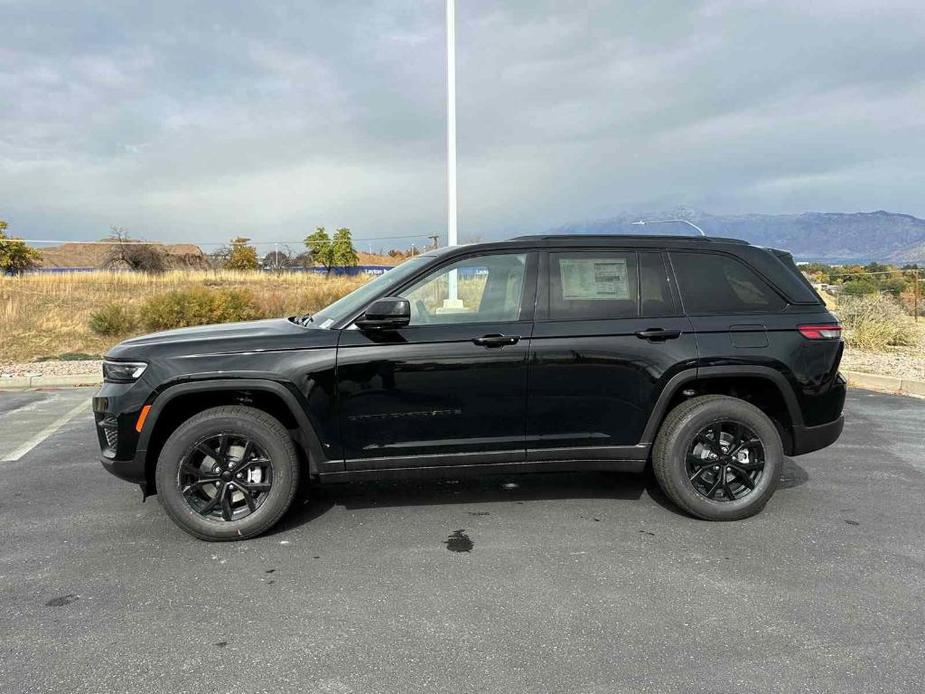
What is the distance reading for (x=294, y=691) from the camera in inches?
96.3

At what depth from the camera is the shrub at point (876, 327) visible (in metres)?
11.8

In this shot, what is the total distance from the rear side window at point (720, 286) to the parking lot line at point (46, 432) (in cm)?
585

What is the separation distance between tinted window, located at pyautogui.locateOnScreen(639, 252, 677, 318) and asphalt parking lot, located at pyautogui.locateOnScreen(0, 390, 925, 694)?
1.38 m

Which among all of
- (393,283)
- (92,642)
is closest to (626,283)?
(393,283)

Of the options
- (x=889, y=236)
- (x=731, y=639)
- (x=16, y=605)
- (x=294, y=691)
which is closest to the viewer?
(x=294, y=691)

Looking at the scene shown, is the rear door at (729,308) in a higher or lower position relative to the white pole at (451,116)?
lower

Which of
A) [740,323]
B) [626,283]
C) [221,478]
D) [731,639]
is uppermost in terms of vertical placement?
[626,283]

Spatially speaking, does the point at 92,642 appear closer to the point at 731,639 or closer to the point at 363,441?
the point at 363,441

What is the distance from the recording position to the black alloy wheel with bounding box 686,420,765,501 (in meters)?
4.06

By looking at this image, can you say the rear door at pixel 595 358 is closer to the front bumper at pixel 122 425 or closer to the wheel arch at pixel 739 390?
the wheel arch at pixel 739 390

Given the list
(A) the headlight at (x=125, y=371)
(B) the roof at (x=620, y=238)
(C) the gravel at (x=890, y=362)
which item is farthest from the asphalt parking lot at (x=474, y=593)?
(C) the gravel at (x=890, y=362)

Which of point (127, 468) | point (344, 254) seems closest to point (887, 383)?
point (127, 468)

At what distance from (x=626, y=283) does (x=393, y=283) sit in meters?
1.52

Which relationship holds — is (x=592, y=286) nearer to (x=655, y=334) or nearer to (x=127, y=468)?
(x=655, y=334)
